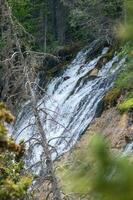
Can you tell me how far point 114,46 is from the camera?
2800 centimetres

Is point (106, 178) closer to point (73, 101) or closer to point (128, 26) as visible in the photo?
point (128, 26)

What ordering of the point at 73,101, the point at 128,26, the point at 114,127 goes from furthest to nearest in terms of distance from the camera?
the point at 73,101 < the point at 114,127 < the point at 128,26

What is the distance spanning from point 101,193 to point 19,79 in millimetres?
9488

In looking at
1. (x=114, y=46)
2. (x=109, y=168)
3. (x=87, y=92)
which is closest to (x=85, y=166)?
(x=109, y=168)

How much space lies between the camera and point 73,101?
22828mm

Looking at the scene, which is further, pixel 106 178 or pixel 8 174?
pixel 8 174

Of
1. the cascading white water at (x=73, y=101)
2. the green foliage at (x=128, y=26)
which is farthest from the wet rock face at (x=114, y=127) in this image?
the green foliage at (x=128, y=26)

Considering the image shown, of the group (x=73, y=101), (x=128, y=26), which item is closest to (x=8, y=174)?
(x=128, y=26)

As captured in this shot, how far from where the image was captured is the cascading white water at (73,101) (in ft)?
63.9

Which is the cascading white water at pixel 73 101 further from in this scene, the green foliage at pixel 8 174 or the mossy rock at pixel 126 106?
the green foliage at pixel 8 174

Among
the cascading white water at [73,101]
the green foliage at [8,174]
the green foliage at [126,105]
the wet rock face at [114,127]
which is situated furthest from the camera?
the cascading white water at [73,101]

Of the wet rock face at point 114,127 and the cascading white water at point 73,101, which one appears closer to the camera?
the wet rock face at point 114,127

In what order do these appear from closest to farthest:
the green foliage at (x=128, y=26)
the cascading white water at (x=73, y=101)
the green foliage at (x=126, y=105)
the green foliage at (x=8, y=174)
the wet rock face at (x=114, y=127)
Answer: the green foliage at (x=128, y=26) < the green foliage at (x=8, y=174) < the wet rock face at (x=114, y=127) < the green foliage at (x=126, y=105) < the cascading white water at (x=73, y=101)

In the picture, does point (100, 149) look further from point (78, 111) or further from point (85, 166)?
point (78, 111)
